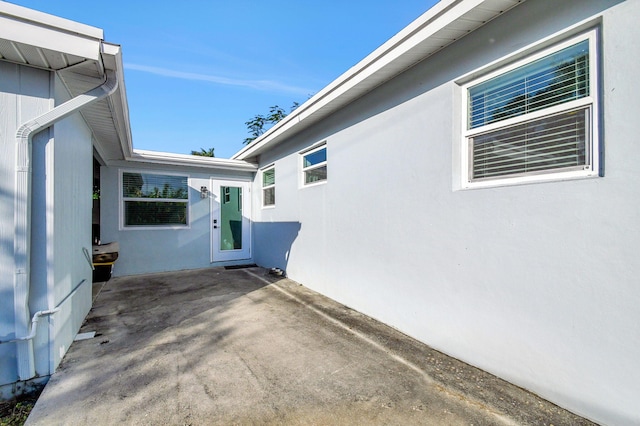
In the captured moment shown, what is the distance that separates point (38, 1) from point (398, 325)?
5310mm

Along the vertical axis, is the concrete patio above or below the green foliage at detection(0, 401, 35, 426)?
above

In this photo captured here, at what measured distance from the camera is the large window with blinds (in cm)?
191

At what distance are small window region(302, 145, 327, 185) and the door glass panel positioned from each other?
2.96m

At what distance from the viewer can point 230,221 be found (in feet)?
24.9

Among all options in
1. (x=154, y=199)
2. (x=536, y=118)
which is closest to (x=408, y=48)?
(x=536, y=118)

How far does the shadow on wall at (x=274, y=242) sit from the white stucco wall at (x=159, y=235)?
2.49ft

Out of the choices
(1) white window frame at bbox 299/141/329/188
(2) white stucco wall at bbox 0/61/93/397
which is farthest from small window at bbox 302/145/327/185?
(2) white stucco wall at bbox 0/61/93/397

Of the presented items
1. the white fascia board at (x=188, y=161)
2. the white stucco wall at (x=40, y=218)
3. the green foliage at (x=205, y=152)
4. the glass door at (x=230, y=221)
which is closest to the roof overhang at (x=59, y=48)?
the white stucco wall at (x=40, y=218)

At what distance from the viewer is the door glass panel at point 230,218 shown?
7463 millimetres

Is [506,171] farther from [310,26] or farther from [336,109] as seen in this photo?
[310,26]

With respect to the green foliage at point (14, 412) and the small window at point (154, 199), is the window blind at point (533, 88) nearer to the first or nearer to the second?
the green foliage at point (14, 412)

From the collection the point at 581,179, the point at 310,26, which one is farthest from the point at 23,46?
the point at 310,26

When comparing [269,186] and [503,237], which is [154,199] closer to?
[269,186]

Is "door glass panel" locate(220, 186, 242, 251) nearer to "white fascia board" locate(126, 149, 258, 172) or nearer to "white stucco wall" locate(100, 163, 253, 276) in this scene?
"white stucco wall" locate(100, 163, 253, 276)
